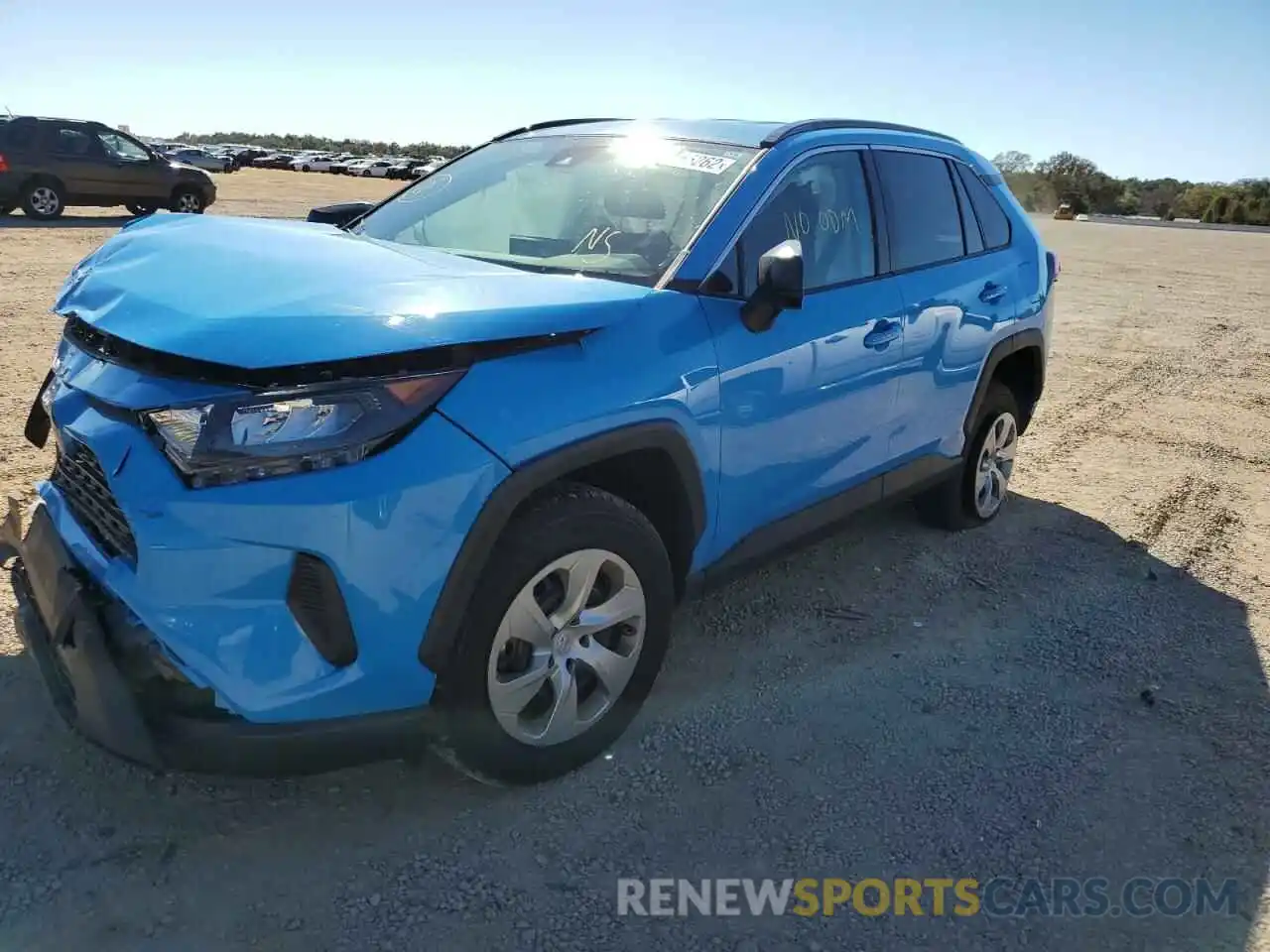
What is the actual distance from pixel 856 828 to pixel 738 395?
4.20ft

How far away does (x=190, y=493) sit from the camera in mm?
2072

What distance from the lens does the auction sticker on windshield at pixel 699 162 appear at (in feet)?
10.8

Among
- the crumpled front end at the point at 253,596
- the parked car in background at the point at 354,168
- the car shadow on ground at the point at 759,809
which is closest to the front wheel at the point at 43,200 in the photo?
the car shadow on ground at the point at 759,809

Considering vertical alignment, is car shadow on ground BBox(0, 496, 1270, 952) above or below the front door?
below

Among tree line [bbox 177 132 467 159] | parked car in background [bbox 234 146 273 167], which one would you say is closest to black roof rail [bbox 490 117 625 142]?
parked car in background [bbox 234 146 273 167]

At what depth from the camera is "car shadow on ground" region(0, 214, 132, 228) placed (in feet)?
50.7

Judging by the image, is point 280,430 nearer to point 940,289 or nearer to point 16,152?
point 940,289

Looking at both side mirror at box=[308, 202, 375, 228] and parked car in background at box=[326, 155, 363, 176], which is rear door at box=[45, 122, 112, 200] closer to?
side mirror at box=[308, 202, 375, 228]

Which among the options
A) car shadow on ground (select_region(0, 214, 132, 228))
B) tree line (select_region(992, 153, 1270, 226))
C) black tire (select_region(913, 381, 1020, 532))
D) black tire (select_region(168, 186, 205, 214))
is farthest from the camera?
tree line (select_region(992, 153, 1270, 226))

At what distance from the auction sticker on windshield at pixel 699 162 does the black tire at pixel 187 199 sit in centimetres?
1681

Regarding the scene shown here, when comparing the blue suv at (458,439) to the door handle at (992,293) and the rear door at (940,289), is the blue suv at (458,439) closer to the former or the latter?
the rear door at (940,289)

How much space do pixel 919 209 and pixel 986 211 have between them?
0.76 m

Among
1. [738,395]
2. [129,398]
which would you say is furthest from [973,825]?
[129,398]

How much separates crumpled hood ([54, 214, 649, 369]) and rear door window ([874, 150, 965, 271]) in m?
1.57
